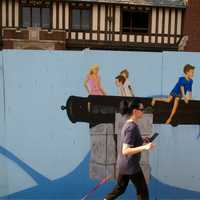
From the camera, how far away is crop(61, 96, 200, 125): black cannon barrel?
5.45m

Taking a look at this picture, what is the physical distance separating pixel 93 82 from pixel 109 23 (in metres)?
18.0

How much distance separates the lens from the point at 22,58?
17.6ft

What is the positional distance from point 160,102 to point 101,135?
0.93 meters

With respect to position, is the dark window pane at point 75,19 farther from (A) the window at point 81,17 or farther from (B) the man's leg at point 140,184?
(B) the man's leg at point 140,184

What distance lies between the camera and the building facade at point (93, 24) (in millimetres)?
22469

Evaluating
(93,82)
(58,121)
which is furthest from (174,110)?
(58,121)

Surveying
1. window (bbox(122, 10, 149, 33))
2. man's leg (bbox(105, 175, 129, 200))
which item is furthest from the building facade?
man's leg (bbox(105, 175, 129, 200))

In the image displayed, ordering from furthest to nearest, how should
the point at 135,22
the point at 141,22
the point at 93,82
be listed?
the point at 135,22 → the point at 141,22 → the point at 93,82

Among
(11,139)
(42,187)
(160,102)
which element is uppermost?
(160,102)

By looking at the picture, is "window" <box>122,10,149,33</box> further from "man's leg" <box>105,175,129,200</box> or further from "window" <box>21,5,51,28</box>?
"man's leg" <box>105,175,129,200</box>

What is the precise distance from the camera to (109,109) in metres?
5.52

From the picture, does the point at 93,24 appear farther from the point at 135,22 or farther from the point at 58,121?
the point at 58,121

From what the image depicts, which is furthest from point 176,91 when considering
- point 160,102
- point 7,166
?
point 7,166

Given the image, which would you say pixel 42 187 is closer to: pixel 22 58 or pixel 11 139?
pixel 11 139
